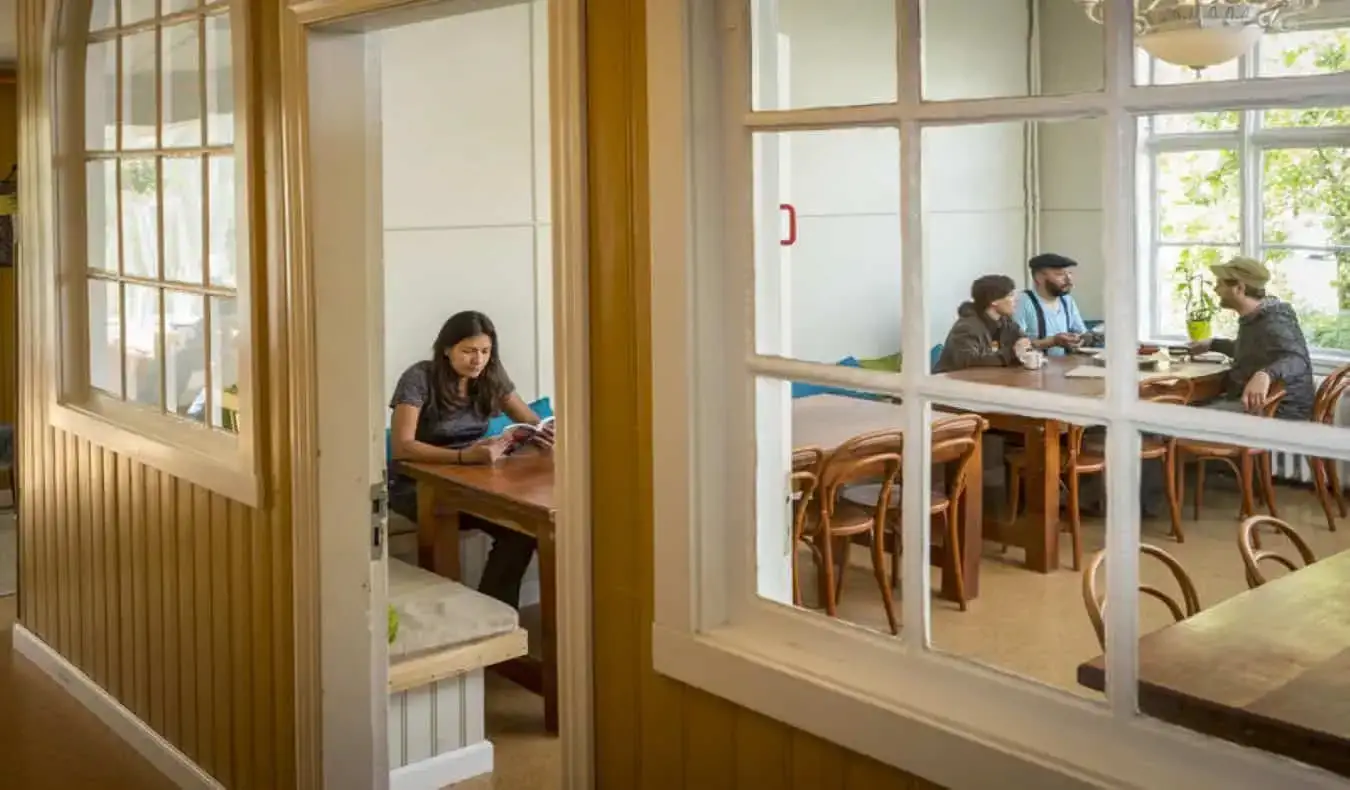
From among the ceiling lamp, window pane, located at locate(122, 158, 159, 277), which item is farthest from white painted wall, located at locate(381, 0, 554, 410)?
the ceiling lamp

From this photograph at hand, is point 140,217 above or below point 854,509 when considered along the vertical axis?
above

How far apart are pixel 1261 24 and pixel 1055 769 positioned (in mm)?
1297

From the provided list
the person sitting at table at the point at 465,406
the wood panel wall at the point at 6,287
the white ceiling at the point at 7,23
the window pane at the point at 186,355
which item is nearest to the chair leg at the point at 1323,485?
the window pane at the point at 186,355

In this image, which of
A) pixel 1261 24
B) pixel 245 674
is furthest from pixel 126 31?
pixel 1261 24

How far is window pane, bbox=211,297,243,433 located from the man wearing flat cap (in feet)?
8.61

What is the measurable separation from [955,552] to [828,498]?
0.77 meters

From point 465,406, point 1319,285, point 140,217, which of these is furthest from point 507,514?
point 1319,285

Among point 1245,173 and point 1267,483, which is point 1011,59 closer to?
point 1245,173

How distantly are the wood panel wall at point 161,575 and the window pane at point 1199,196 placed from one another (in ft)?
6.36

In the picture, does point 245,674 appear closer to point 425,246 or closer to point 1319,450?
point 425,246

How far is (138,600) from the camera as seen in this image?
13.7ft

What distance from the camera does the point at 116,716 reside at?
4.32m

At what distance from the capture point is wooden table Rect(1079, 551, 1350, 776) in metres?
1.67

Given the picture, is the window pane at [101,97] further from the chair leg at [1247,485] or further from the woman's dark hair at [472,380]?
the chair leg at [1247,485]
